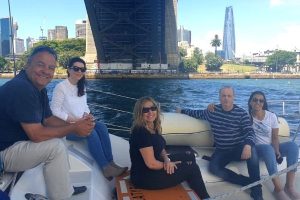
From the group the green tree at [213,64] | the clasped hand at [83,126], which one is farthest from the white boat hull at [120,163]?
the green tree at [213,64]

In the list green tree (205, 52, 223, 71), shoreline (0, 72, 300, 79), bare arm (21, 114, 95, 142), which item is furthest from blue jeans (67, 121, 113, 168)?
green tree (205, 52, 223, 71)

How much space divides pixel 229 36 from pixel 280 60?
321ft

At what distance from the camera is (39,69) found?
182 cm

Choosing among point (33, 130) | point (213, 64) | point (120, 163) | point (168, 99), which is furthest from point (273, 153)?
point (213, 64)

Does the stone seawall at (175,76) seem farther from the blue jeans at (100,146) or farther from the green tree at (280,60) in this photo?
the blue jeans at (100,146)

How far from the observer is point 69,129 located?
1.80 meters

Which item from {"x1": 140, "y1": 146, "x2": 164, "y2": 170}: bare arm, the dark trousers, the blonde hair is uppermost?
the blonde hair

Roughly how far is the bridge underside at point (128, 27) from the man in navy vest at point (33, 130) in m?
23.6

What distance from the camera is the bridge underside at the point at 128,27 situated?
2683 centimetres

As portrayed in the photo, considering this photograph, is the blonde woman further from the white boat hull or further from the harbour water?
the harbour water

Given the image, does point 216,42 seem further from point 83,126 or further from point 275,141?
point 83,126

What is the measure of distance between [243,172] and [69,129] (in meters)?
1.58

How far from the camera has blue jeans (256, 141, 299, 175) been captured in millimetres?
2674

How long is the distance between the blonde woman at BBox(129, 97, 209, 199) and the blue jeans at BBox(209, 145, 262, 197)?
1.57 feet
